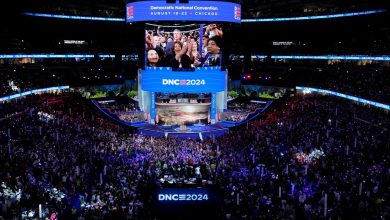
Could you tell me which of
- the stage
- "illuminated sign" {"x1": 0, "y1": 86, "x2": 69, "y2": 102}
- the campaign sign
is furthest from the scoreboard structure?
the campaign sign

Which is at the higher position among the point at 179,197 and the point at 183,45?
the point at 183,45

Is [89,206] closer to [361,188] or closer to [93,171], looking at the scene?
[93,171]

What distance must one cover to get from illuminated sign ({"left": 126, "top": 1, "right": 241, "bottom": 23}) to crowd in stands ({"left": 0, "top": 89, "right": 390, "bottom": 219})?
1270cm

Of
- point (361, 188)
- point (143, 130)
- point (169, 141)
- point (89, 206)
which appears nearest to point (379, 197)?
point (361, 188)

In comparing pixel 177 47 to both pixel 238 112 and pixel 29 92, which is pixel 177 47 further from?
pixel 29 92

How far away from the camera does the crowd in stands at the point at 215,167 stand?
16.9 m

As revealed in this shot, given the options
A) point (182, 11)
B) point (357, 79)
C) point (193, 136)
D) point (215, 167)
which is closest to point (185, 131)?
point (193, 136)

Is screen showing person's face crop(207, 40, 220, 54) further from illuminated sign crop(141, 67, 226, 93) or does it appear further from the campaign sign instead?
the campaign sign

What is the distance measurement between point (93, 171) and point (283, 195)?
32.0 feet

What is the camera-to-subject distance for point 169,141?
102ft

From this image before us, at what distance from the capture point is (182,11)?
4100 cm

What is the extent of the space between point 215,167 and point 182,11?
21474 mm

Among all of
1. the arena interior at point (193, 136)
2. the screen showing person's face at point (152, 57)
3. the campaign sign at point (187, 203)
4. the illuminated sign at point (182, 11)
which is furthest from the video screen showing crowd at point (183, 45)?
the campaign sign at point (187, 203)

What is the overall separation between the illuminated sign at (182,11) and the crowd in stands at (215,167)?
12.7 metres
